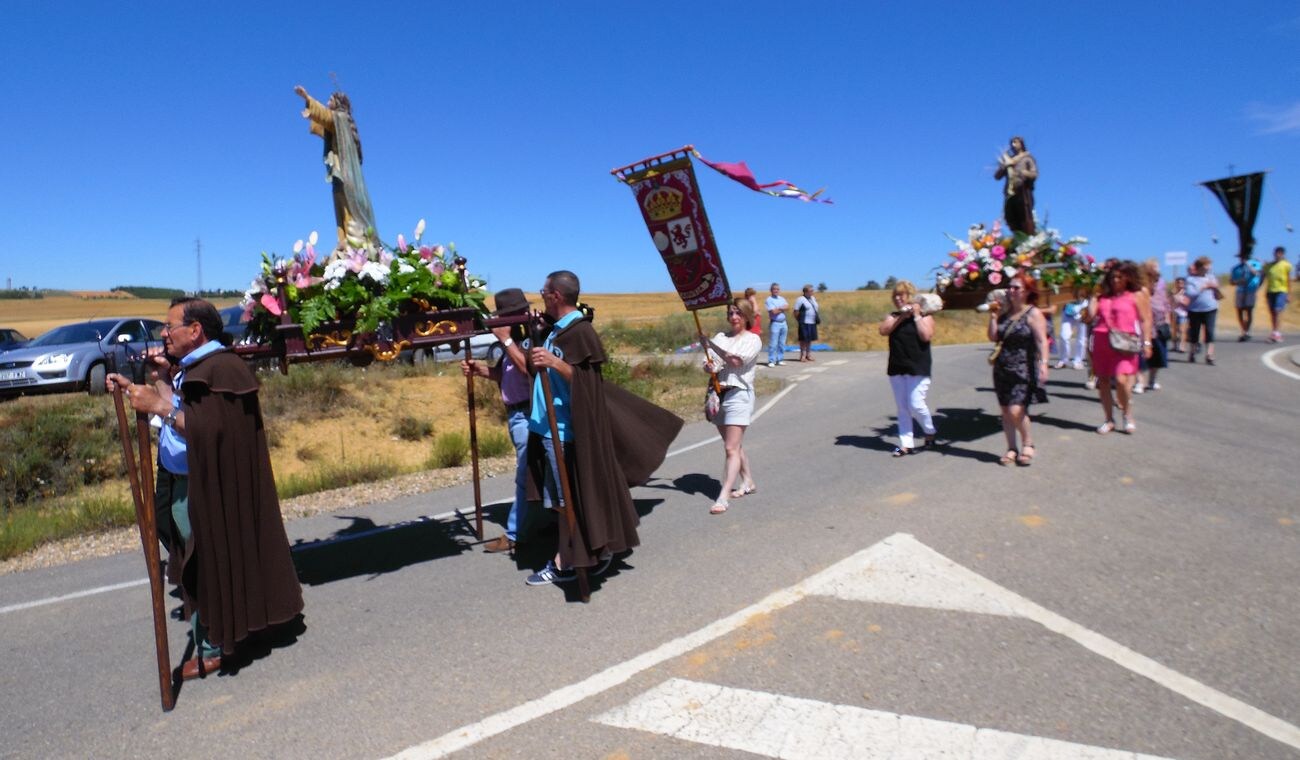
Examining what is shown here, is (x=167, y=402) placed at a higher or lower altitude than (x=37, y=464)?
higher

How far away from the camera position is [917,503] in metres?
7.07

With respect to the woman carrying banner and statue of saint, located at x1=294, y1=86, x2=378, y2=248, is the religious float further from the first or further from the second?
statue of saint, located at x1=294, y1=86, x2=378, y2=248

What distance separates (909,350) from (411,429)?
1003 cm

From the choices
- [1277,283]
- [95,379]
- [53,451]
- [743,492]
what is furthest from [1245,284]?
[95,379]

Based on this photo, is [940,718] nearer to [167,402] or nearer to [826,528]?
[826,528]

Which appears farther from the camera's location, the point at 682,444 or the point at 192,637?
the point at 682,444

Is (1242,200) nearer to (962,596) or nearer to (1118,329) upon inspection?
(1118,329)

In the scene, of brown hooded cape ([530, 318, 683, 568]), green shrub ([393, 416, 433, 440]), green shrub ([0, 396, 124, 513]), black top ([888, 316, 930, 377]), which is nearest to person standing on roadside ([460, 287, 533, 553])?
brown hooded cape ([530, 318, 683, 568])

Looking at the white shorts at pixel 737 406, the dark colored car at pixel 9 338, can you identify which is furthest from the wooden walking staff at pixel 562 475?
the dark colored car at pixel 9 338

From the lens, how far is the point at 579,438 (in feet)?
17.9

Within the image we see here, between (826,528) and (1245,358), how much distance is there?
1512cm

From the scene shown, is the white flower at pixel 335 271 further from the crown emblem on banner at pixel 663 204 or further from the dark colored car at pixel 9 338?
the dark colored car at pixel 9 338

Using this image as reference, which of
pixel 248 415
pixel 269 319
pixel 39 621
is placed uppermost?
pixel 269 319

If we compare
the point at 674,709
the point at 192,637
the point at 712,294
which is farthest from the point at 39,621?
the point at 712,294
